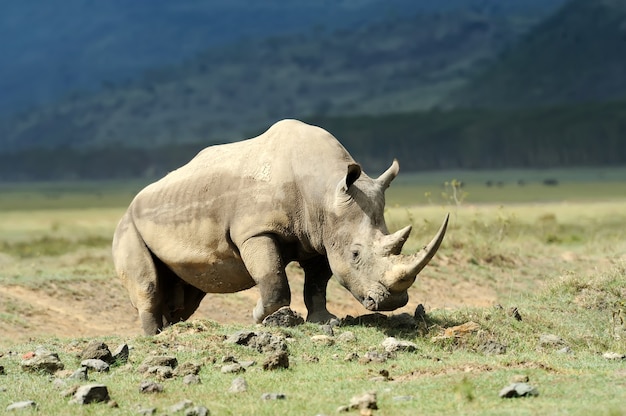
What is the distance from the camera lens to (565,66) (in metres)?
139

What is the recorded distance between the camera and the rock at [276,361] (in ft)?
33.0

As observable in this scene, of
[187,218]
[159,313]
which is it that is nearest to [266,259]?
[187,218]

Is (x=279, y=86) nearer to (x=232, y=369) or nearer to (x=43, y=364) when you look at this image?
(x=43, y=364)

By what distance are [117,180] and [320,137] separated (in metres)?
115

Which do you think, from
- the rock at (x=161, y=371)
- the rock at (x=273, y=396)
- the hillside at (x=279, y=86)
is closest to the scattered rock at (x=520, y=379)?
the rock at (x=273, y=396)

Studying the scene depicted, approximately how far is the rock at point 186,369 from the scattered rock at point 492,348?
8.52 feet

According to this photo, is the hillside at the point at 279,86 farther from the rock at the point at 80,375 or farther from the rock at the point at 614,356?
the rock at the point at 80,375

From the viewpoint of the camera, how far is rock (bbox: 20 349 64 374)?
34.1 ft

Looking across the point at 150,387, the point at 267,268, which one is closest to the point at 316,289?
the point at 267,268

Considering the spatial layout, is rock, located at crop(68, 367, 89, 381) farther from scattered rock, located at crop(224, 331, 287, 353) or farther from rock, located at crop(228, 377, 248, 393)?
scattered rock, located at crop(224, 331, 287, 353)

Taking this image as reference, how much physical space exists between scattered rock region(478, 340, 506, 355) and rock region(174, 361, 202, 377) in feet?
8.52

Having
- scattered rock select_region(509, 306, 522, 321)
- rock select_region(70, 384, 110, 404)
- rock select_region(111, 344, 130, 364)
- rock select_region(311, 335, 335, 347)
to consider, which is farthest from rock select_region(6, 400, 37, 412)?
scattered rock select_region(509, 306, 522, 321)

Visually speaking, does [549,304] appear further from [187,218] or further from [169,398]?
[169,398]

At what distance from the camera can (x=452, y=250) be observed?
2169cm
